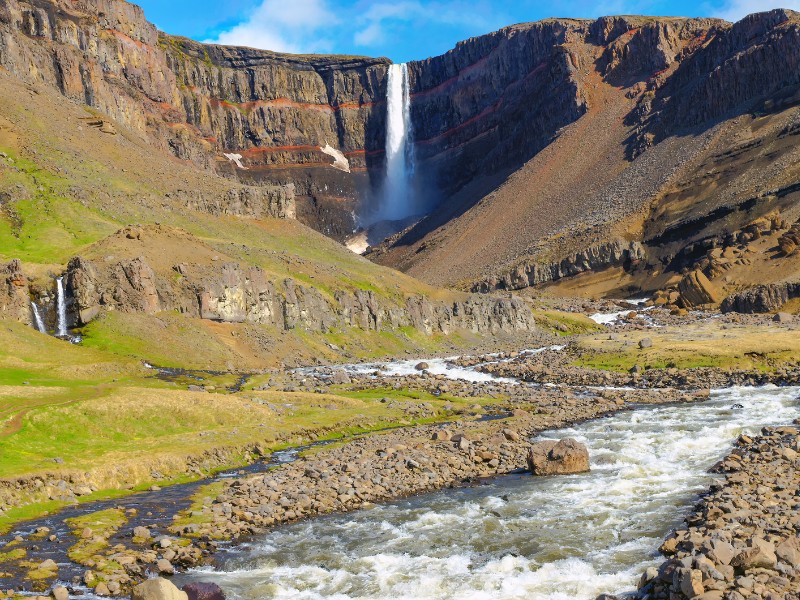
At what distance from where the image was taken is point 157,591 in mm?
19203

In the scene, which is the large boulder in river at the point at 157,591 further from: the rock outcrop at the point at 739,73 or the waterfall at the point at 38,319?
the rock outcrop at the point at 739,73

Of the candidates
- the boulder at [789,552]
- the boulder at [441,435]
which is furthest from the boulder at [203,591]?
the boulder at [441,435]

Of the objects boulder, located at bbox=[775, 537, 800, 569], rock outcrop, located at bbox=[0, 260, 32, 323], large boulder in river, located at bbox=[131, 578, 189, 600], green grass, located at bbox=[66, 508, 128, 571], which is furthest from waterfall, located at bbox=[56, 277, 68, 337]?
boulder, located at bbox=[775, 537, 800, 569]

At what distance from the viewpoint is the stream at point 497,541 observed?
2194cm

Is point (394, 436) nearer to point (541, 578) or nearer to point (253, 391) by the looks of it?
point (253, 391)

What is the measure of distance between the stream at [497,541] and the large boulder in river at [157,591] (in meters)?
2.34

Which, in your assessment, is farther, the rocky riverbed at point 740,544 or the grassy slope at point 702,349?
the grassy slope at point 702,349

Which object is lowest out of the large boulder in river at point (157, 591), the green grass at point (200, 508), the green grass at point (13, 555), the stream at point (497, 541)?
the stream at point (497, 541)

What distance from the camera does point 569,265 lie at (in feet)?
560

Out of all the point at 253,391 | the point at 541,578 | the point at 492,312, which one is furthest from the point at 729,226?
the point at 541,578

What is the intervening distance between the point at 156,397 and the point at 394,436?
15008mm

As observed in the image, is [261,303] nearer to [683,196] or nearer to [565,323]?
[565,323]

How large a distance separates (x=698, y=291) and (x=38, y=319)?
3925 inches

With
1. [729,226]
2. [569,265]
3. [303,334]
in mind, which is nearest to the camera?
[303,334]
